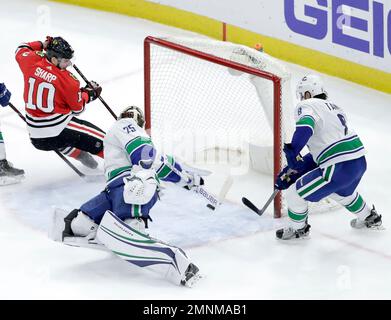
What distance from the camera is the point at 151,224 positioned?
645cm

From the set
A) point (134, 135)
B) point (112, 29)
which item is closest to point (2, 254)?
point (134, 135)

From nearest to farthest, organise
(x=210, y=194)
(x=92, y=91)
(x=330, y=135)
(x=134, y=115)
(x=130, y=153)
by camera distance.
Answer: (x=130, y=153)
(x=134, y=115)
(x=330, y=135)
(x=210, y=194)
(x=92, y=91)

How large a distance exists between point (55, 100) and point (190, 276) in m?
1.60

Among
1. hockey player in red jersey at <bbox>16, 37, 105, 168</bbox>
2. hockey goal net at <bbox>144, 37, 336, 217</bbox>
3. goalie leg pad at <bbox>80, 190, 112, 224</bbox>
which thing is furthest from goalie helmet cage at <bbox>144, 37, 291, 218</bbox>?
goalie leg pad at <bbox>80, 190, 112, 224</bbox>

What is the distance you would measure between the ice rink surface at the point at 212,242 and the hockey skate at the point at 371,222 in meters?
0.04

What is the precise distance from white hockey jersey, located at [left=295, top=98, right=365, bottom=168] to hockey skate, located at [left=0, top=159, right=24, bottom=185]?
1.82m

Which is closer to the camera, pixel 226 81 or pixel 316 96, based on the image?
pixel 316 96

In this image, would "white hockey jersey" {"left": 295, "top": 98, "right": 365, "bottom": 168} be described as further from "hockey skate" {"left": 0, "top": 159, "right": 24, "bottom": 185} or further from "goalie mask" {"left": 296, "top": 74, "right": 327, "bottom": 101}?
"hockey skate" {"left": 0, "top": 159, "right": 24, "bottom": 185}

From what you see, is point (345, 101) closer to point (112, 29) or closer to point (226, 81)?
point (226, 81)

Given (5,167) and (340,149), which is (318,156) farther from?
(5,167)

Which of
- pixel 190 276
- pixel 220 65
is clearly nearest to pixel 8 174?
pixel 220 65

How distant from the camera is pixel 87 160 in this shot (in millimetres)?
7094

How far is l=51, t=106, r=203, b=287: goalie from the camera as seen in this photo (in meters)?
5.68

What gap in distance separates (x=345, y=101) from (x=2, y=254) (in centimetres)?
283
